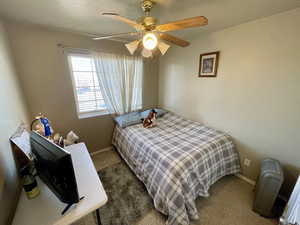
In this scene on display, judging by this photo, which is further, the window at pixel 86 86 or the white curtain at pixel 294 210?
the window at pixel 86 86

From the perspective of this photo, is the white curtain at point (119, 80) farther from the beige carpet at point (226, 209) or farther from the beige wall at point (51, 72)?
the beige carpet at point (226, 209)

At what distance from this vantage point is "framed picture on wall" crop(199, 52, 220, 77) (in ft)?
6.62

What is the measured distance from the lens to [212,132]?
80.4 inches

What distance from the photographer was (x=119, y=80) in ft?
8.17

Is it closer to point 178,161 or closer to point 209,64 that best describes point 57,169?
point 178,161

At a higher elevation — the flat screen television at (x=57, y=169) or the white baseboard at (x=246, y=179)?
the flat screen television at (x=57, y=169)

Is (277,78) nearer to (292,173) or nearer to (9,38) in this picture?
(292,173)

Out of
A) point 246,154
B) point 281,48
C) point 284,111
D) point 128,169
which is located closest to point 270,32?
point 281,48

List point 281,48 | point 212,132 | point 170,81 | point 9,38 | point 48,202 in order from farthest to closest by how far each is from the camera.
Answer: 1. point 170,81
2. point 212,132
3. point 9,38
4. point 281,48
5. point 48,202

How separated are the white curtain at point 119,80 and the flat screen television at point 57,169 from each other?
159 cm

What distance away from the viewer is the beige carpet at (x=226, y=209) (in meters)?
1.37

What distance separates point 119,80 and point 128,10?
1.30 metres

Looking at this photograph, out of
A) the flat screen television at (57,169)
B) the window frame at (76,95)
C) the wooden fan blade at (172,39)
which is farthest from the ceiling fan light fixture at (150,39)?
the window frame at (76,95)

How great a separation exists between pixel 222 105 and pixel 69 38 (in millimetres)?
2759
